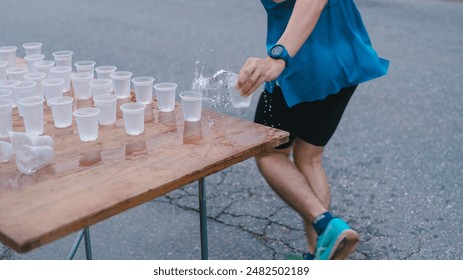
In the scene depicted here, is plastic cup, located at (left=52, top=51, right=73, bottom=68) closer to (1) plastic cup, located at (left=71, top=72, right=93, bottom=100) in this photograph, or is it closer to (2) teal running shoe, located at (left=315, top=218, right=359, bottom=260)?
(1) plastic cup, located at (left=71, top=72, right=93, bottom=100)

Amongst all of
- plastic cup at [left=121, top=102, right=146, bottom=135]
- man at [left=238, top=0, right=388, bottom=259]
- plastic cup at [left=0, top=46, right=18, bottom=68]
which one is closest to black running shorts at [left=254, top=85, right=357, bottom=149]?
man at [left=238, top=0, right=388, bottom=259]

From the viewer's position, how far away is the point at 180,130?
239 centimetres

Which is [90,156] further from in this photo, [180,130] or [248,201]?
[248,201]

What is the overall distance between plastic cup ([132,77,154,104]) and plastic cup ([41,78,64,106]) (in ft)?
0.95

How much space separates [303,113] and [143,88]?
2.25 feet

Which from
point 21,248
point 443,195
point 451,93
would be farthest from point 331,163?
point 21,248

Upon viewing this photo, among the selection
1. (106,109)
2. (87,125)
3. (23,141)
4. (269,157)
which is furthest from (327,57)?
(23,141)

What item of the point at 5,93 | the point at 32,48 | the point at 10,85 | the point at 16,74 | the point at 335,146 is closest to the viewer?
the point at 5,93

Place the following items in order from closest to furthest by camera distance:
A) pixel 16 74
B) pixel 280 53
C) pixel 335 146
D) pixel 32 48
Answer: pixel 280 53 → pixel 16 74 → pixel 32 48 → pixel 335 146

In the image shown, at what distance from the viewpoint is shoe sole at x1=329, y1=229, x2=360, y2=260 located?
2.25 meters

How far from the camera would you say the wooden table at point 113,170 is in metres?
1.72

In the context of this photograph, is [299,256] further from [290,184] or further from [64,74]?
[64,74]

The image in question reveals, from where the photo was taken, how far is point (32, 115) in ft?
7.69

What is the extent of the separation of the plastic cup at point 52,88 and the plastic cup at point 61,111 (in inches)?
7.5
